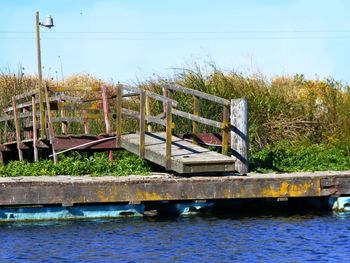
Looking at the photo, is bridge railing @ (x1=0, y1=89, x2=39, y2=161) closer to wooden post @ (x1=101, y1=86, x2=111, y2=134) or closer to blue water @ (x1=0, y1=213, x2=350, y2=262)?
wooden post @ (x1=101, y1=86, x2=111, y2=134)

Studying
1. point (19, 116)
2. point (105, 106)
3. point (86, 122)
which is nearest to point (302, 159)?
point (105, 106)

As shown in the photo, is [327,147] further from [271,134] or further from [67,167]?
[67,167]

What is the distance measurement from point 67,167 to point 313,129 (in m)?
7.45

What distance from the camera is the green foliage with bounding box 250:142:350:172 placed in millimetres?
20734

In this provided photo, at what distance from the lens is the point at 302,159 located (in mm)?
21344

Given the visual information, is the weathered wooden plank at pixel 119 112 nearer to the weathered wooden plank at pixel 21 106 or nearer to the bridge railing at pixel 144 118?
the bridge railing at pixel 144 118

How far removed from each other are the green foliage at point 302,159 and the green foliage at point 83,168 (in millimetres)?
2379

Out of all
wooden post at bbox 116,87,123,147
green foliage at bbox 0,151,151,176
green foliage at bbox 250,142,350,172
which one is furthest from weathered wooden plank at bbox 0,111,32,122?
green foliage at bbox 250,142,350,172

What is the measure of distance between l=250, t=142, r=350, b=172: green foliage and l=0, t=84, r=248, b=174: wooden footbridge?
3.21 ft

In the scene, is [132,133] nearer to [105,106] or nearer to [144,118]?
[105,106]

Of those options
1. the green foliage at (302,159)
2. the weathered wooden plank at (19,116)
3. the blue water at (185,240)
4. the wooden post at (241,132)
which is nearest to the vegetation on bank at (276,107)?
the green foliage at (302,159)

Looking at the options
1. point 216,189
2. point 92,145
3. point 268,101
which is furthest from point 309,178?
point 268,101

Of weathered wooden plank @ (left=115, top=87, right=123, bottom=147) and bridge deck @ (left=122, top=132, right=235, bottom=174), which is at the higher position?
weathered wooden plank @ (left=115, top=87, right=123, bottom=147)

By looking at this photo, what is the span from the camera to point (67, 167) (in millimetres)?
20047
